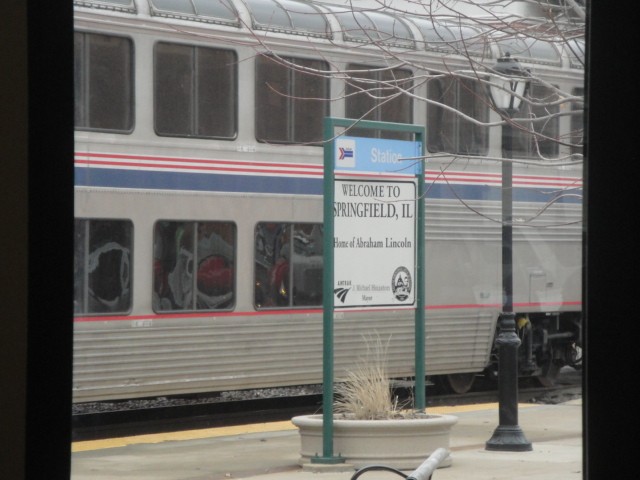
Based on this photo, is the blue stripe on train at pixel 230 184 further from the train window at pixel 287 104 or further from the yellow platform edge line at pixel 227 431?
Answer: the yellow platform edge line at pixel 227 431

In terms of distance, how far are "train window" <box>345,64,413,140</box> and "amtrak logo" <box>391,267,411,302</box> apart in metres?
0.92

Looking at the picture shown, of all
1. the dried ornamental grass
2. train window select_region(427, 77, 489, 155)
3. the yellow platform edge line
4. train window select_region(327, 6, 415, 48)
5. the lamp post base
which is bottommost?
the yellow platform edge line

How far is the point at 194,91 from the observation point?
27.2ft

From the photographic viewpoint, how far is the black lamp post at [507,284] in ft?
17.3

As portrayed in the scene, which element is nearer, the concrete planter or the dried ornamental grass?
the concrete planter

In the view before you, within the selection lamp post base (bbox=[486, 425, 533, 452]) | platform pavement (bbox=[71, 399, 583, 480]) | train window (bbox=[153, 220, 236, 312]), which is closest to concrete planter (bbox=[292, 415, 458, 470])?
platform pavement (bbox=[71, 399, 583, 480])

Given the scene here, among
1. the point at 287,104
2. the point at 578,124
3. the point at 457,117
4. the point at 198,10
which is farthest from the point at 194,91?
the point at 578,124

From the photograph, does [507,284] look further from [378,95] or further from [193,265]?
[378,95]

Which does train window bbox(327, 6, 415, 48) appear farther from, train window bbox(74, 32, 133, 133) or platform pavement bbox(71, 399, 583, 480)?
platform pavement bbox(71, 399, 583, 480)

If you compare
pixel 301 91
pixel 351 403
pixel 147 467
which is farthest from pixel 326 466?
pixel 301 91

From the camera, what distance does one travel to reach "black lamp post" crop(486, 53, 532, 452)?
5.26 m

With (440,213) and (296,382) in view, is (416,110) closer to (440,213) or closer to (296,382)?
(440,213)

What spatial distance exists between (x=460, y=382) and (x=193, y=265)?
240 cm

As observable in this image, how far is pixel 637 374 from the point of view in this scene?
6.83ft
